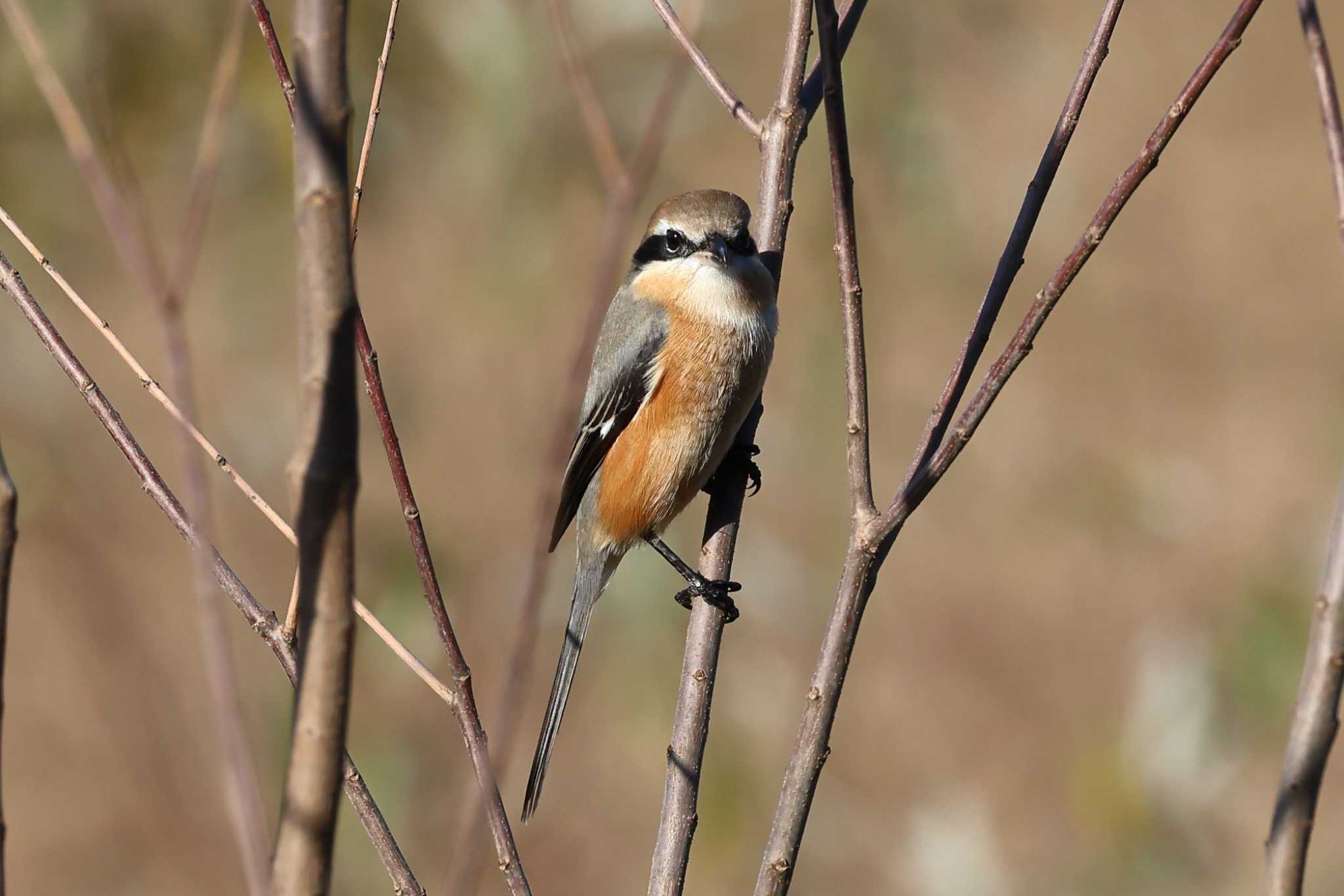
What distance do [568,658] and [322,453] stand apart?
208 cm

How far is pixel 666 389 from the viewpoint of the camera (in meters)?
3.36

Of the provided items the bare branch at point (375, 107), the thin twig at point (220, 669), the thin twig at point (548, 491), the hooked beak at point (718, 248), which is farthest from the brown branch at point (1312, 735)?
the hooked beak at point (718, 248)

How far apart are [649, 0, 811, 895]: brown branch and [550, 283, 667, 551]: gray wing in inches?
28.6

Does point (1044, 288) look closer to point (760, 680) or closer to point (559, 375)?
point (760, 680)

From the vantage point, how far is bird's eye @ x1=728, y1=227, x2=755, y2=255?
132 inches

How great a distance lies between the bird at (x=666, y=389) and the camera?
3.24 metres

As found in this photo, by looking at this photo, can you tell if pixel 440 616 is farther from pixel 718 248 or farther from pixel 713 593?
pixel 718 248

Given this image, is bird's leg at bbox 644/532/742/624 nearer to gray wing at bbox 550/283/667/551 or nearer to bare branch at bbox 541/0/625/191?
gray wing at bbox 550/283/667/551

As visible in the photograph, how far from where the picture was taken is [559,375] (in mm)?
7488

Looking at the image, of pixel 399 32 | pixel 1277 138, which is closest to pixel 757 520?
pixel 399 32

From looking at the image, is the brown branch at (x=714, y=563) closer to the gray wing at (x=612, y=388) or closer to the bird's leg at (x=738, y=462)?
the bird's leg at (x=738, y=462)

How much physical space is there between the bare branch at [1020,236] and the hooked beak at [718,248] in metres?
1.38

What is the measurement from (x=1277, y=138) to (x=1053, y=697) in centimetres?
477

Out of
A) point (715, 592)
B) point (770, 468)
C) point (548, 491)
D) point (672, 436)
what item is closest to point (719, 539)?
point (715, 592)
